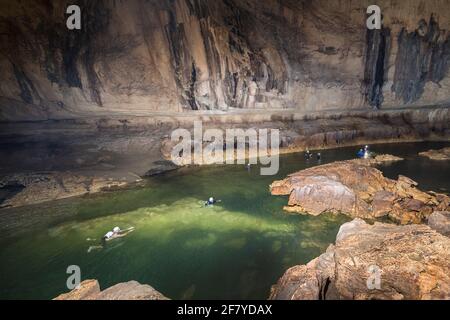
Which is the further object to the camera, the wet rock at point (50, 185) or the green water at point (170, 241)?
the wet rock at point (50, 185)

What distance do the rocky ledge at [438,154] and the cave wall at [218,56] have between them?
10.9 metres

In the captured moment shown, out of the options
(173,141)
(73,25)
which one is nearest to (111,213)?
(173,141)

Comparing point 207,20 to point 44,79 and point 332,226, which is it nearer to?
point 44,79

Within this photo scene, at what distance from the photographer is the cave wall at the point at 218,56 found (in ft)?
86.2

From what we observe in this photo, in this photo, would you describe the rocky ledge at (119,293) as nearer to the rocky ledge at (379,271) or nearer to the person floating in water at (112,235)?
the rocky ledge at (379,271)

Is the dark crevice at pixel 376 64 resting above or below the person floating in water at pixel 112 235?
above

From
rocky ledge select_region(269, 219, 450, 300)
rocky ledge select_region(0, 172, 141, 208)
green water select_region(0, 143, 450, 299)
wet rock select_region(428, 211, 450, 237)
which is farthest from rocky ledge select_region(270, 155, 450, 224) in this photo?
rocky ledge select_region(0, 172, 141, 208)

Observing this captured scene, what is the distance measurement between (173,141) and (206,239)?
14.3 meters

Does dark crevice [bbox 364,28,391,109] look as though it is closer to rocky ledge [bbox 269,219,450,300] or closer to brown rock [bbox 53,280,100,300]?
rocky ledge [bbox 269,219,450,300]

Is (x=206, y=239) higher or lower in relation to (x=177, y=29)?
lower

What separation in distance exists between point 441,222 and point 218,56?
983 inches

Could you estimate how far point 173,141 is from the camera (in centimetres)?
2639

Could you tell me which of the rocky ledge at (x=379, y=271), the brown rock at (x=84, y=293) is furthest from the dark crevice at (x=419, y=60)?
the brown rock at (x=84, y=293)

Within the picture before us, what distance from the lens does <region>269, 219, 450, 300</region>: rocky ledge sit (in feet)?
24.8
